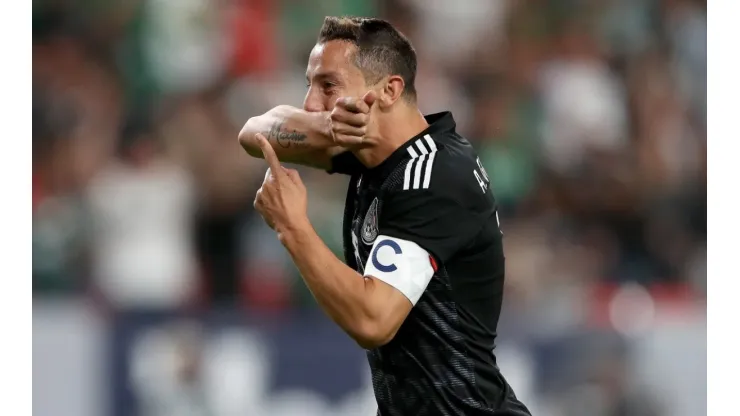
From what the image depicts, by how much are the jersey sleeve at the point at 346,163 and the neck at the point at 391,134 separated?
0.20m

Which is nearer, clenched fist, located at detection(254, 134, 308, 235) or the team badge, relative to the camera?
clenched fist, located at detection(254, 134, 308, 235)

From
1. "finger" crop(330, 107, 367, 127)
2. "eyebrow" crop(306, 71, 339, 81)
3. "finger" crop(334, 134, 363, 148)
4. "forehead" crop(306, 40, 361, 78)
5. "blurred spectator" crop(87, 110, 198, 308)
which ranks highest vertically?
"forehead" crop(306, 40, 361, 78)

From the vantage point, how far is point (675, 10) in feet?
28.1

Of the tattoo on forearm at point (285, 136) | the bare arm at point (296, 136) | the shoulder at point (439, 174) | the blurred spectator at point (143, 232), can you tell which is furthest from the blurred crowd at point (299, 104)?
the shoulder at point (439, 174)

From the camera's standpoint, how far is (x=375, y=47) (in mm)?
3803

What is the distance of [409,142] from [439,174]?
22 centimetres

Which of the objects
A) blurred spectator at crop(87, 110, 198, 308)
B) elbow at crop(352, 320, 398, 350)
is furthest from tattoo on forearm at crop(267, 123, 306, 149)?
blurred spectator at crop(87, 110, 198, 308)

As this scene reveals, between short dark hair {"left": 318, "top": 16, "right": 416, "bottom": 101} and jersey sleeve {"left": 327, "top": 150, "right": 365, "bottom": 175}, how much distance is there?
0.35 metres

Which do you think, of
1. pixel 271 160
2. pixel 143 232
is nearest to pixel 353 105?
pixel 271 160

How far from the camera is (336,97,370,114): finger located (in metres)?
3.36

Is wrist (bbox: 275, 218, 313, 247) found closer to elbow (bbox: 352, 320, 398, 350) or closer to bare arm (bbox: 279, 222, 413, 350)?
bare arm (bbox: 279, 222, 413, 350)

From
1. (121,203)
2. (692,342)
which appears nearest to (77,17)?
(121,203)

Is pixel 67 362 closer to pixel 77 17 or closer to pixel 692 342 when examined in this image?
pixel 77 17

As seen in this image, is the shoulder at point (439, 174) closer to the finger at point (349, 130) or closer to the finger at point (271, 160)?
the finger at point (349, 130)
